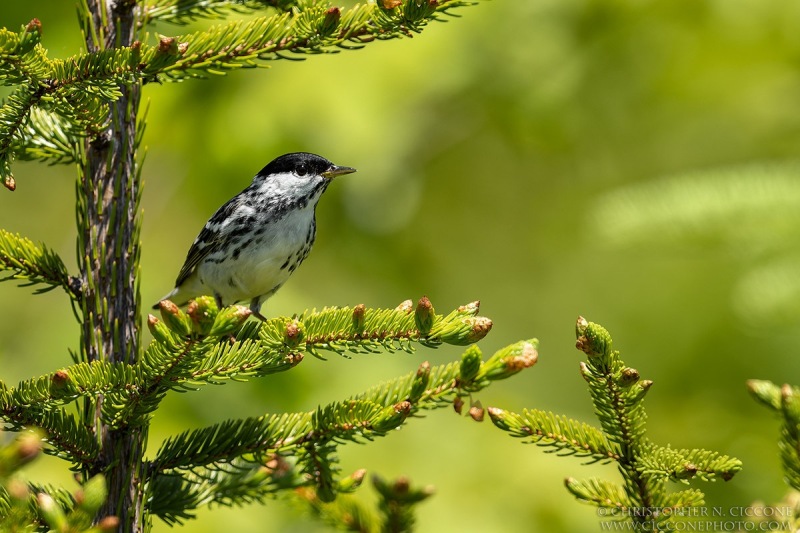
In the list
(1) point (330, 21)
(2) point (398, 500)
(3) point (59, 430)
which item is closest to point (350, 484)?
(2) point (398, 500)

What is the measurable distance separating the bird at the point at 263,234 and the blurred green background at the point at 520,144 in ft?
2.81

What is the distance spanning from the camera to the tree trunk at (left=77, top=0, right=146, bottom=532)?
90.5 inches

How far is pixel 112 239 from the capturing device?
246 cm

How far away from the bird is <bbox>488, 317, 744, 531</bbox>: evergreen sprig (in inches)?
74.5

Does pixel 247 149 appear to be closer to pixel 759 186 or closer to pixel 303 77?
pixel 303 77

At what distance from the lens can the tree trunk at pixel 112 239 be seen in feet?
7.54

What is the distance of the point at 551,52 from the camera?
573 centimetres

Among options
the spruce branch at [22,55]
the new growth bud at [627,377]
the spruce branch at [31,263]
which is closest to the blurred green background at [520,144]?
the new growth bud at [627,377]

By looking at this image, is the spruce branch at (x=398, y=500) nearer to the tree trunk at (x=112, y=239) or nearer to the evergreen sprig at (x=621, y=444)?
the evergreen sprig at (x=621, y=444)

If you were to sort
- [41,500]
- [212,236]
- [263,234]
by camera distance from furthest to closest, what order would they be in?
1. [212,236]
2. [263,234]
3. [41,500]

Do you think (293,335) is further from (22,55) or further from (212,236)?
(212,236)

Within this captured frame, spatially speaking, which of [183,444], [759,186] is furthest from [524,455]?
[183,444]

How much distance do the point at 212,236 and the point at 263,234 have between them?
354 millimetres

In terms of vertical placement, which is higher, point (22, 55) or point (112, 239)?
point (22, 55)
